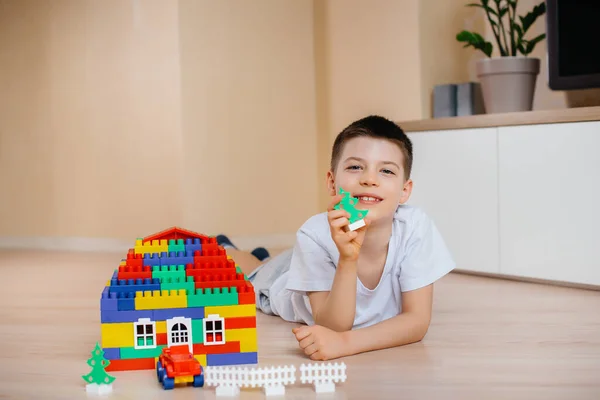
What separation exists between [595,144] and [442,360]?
3.62 feet

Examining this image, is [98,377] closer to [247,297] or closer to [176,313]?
[176,313]

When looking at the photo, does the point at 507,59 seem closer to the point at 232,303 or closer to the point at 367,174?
the point at 367,174

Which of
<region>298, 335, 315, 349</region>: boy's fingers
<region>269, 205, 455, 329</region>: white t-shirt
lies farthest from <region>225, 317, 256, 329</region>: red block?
<region>269, 205, 455, 329</region>: white t-shirt

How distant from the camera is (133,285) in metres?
1.49

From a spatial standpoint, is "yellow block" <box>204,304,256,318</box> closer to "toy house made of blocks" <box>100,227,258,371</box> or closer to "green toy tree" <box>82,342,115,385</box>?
"toy house made of blocks" <box>100,227,258,371</box>

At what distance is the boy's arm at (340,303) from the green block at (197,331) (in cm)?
25

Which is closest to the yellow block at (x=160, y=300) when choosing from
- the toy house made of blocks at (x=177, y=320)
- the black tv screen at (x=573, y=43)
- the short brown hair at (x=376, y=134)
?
the toy house made of blocks at (x=177, y=320)

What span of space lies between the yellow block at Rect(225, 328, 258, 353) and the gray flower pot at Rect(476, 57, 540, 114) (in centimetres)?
171

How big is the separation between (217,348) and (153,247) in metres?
0.40

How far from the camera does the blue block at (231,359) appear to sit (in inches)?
57.6

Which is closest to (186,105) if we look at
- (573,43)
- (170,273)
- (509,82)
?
(509,82)

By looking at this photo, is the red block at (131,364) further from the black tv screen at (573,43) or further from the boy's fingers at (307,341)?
the black tv screen at (573,43)

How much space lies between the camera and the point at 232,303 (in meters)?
1.45

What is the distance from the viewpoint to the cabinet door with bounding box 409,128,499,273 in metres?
2.69
